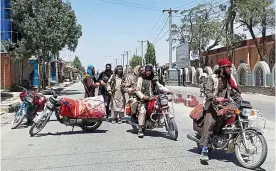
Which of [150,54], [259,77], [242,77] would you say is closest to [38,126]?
[259,77]

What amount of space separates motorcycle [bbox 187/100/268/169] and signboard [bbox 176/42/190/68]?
1613 inches

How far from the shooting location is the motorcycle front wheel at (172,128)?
8391mm

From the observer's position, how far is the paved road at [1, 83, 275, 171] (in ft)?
20.2

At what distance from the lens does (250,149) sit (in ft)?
19.1

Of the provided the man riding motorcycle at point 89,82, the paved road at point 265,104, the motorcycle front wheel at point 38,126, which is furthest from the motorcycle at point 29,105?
the paved road at point 265,104

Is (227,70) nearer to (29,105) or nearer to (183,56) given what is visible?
(29,105)

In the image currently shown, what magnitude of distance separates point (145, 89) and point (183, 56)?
131 feet

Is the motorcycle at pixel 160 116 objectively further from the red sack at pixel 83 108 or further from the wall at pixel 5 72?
the wall at pixel 5 72

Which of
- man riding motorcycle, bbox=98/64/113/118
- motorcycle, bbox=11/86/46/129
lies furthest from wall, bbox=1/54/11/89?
motorcycle, bbox=11/86/46/129

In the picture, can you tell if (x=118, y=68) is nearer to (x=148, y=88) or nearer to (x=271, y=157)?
(x=148, y=88)

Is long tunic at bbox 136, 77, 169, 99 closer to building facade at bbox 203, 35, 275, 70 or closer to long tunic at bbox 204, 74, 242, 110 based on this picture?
long tunic at bbox 204, 74, 242, 110

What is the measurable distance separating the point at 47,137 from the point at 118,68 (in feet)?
11.1

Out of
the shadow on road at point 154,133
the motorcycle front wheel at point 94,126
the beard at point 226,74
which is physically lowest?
the shadow on road at point 154,133

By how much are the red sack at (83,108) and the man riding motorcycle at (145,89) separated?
1.15m
